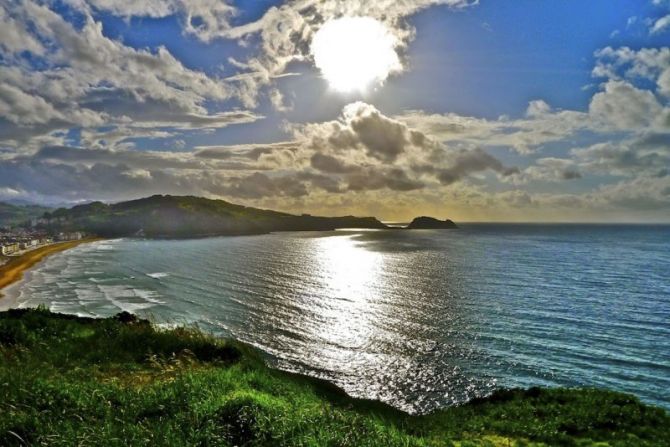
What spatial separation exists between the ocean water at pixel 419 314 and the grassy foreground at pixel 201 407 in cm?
1028

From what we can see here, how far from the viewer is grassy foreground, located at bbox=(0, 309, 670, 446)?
1075 cm

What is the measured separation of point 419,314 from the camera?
208ft

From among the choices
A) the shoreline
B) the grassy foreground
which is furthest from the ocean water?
the grassy foreground

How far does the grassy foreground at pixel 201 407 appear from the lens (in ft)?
35.3

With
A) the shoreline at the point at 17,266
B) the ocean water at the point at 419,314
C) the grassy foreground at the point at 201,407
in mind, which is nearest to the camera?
the grassy foreground at the point at 201,407

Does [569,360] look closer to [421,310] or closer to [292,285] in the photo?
[421,310]

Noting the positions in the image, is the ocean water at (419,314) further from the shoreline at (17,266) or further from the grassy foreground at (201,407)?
the grassy foreground at (201,407)

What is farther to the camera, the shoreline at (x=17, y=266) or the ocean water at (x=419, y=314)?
the shoreline at (x=17, y=266)

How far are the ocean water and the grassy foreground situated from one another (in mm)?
10280

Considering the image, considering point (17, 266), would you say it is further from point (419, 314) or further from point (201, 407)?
point (201, 407)

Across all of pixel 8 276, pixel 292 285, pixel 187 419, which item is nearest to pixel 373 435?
pixel 187 419

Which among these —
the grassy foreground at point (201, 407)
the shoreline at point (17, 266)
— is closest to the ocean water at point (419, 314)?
the shoreline at point (17, 266)

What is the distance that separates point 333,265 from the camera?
Answer: 5049 inches

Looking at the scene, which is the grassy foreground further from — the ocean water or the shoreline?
the shoreline
